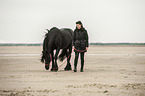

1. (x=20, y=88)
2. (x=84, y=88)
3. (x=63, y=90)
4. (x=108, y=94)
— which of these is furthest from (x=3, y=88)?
(x=108, y=94)

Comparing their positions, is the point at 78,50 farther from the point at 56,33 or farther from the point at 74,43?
the point at 56,33

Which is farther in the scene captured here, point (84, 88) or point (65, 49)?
point (65, 49)

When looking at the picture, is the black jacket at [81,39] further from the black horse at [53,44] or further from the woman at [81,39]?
the black horse at [53,44]

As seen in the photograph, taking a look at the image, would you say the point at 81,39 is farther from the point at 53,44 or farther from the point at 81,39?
the point at 53,44

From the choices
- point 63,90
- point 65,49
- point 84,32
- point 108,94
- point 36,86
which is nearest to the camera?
point 108,94

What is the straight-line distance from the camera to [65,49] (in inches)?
531

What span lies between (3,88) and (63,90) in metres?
1.74

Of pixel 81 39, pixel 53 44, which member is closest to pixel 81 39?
pixel 81 39

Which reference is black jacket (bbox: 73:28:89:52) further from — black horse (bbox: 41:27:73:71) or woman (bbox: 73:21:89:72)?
black horse (bbox: 41:27:73:71)

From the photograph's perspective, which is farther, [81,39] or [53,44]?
[53,44]

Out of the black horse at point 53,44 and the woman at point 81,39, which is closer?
the woman at point 81,39

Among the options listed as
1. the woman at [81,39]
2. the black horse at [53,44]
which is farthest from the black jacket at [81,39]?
the black horse at [53,44]

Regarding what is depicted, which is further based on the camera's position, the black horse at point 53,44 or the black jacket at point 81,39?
the black horse at point 53,44

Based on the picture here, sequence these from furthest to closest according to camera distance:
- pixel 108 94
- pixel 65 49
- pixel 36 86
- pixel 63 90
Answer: pixel 65 49 → pixel 36 86 → pixel 63 90 → pixel 108 94
